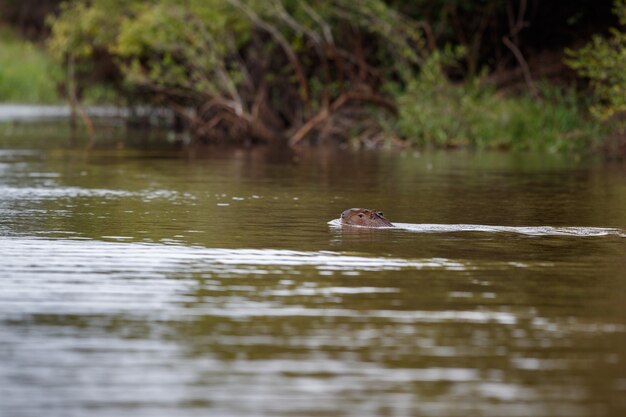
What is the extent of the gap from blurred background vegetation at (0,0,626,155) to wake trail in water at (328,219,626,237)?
17.7 meters

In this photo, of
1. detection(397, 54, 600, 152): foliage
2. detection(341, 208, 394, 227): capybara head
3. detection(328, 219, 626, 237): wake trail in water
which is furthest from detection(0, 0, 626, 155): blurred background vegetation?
detection(341, 208, 394, 227): capybara head

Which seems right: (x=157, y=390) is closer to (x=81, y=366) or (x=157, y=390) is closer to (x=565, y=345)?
(x=81, y=366)

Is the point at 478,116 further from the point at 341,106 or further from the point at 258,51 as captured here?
the point at 258,51

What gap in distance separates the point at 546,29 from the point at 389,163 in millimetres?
12071

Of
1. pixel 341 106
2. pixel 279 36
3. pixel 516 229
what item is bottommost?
pixel 516 229

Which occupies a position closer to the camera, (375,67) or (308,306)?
(308,306)

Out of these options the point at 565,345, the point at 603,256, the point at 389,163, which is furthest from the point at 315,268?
the point at 389,163

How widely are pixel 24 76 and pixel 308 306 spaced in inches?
2740

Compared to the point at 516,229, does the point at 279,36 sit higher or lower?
higher

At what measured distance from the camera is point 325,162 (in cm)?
3025

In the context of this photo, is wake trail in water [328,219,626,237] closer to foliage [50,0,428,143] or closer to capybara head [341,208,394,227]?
capybara head [341,208,394,227]

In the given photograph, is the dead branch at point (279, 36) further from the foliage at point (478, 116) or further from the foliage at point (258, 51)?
the foliage at point (478, 116)

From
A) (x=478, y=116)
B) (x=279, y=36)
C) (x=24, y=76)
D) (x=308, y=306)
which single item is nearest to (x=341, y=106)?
(x=279, y=36)

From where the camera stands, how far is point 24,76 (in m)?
77.2
